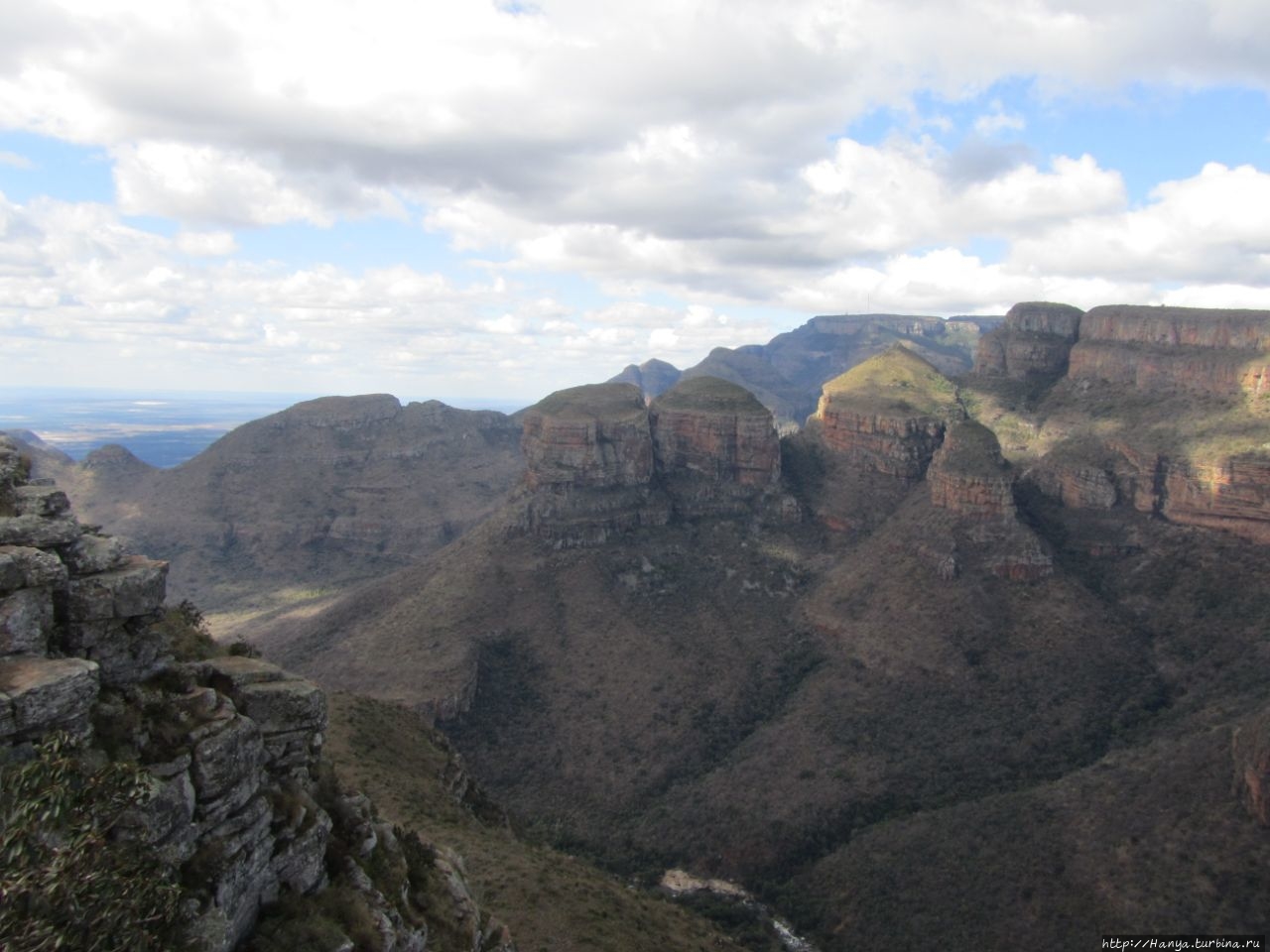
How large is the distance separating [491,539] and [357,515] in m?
71.7

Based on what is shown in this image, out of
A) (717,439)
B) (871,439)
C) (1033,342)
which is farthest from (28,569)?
(1033,342)

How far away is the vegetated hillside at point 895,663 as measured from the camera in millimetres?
59844

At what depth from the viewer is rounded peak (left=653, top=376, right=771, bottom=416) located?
12500cm

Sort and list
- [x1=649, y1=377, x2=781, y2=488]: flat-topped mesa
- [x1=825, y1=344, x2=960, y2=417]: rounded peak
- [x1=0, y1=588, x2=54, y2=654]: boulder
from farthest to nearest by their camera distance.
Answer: [x1=825, y1=344, x2=960, y2=417]: rounded peak → [x1=649, y1=377, x2=781, y2=488]: flat-topped mesa → [x1=0, y1=588, x2=54, y2=654]: boulder

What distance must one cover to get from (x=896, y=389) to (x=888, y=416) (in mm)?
11150

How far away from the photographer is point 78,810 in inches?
643

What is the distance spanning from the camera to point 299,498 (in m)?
178

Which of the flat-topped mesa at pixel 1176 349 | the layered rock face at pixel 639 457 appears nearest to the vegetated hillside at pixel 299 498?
the layered rock face at pixel 639 457

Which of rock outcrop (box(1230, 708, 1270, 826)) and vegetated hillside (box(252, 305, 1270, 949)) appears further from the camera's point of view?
vegetated hillside (box(252, 305, 1270, 949))

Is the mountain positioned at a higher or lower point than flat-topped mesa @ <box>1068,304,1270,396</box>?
lower

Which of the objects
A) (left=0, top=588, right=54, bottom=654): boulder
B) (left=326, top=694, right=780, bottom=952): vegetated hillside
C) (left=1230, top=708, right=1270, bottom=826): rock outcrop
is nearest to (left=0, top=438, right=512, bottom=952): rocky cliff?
(left=0, top=588, right=54, bottom=654): boulder

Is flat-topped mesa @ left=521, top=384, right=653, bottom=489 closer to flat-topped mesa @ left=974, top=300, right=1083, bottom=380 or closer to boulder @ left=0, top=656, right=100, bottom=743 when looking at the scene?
flat-topped mesa @ left=974, top=300, right=1083, bottom=380

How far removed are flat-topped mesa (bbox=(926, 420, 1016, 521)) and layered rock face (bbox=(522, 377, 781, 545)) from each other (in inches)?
1008

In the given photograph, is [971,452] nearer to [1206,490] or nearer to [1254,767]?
[1206,490]
